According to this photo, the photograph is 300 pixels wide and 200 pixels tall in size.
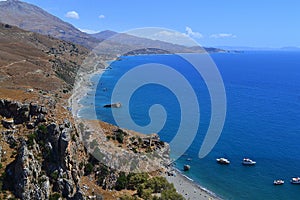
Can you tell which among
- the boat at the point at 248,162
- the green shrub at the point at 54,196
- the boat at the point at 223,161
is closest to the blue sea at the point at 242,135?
the boat at the point at 248,162

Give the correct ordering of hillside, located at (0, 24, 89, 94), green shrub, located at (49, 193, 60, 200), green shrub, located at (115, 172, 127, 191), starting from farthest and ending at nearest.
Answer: hillside, located at (0, 24, 89, 94) → green shrub, located at (115, 172, 127, 191) → green shrub, located at (49, 193, 60, 200)

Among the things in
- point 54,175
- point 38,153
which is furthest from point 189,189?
point 38,153

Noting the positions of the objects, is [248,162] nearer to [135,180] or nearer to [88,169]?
[135,180]

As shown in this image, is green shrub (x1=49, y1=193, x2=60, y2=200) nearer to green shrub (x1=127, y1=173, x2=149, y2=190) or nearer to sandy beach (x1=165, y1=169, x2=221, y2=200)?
green shrub (x1=127, y1=173, x2=149, y2=190)

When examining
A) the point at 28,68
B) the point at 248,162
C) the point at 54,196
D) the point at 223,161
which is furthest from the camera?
the point at 28,68

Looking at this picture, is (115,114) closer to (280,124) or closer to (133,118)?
(133,118)

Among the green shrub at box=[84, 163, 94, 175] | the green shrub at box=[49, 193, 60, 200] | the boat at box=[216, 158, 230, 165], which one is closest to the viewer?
the green shrub at box=[49, 193, 60, 200]

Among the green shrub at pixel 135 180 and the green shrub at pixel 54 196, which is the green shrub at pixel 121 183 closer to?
the green shrub at pixel 135 180

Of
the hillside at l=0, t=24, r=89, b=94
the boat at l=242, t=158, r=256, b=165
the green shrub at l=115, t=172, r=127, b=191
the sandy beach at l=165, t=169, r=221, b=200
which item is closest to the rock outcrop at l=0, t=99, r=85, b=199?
the green shrub at l=115, t=172, r=127, b=191

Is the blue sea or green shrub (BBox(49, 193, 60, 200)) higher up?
the blue sea
